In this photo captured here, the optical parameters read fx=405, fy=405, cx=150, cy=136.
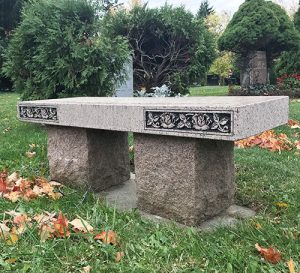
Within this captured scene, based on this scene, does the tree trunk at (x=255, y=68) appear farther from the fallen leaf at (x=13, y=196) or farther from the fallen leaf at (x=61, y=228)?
the fallen leaf at (x=61, y=228)

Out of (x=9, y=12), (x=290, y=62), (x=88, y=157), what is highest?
(x=9, y=12)

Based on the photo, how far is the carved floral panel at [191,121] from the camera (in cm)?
231

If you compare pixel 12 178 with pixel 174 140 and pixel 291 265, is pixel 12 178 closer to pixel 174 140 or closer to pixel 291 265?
pixel 174 140

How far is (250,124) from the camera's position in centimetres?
235

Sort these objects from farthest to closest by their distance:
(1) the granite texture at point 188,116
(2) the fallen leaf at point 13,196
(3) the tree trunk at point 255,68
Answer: (3) the tree trunk at point 255,68 → (2) the fallen leaf at point 13,196 → (1) the granite texture at point 188,116

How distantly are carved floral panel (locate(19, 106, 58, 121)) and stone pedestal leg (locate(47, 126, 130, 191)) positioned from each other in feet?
0.57

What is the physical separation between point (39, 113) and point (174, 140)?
1542 millimetres

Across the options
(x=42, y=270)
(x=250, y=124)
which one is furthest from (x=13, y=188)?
(x=250, y=124)

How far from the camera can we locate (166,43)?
1080 cm

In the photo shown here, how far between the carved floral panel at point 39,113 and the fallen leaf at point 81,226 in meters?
1.22

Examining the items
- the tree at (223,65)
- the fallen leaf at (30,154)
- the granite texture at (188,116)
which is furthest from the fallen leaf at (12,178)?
the tree at (223,65)

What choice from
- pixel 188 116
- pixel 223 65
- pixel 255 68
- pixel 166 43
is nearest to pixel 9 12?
pixel 223 65

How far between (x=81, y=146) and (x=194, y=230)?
1.42 metres

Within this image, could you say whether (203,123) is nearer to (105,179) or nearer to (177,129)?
(177,129)
